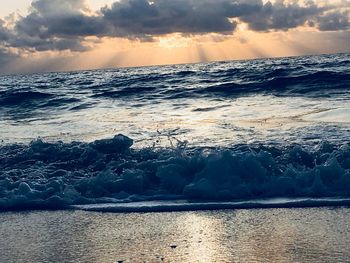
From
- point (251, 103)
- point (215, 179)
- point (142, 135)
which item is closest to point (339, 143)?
point (215, 179)

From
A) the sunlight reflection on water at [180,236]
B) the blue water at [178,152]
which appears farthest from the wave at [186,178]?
the sunlight reflection on water at [180,236]

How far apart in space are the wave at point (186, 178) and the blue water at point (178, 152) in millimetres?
15

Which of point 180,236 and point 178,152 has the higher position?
point 178,152

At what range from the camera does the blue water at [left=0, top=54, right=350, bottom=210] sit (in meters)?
7.02

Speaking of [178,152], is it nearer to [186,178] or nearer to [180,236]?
[186,178]

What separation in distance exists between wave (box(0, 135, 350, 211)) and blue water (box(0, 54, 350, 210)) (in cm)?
1

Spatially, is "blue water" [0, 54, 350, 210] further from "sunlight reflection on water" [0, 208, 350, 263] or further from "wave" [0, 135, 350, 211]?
"sunlight reflection on water" [0, 208, 350, 263]

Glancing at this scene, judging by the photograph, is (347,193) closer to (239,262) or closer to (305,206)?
(305,206)

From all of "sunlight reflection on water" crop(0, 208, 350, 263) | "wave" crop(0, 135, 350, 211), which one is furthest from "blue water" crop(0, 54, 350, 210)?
"sunlight reflection on water" crop(0, 208, 350, 263)

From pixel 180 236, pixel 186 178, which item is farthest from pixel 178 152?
pixel 180 236

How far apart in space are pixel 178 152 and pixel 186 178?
944 millimetres

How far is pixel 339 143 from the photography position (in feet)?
30.0

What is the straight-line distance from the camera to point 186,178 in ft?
24.5

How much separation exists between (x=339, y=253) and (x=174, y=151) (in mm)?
4171
